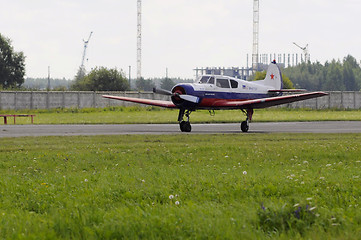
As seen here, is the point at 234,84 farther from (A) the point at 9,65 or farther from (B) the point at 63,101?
(A) the point at 9,65

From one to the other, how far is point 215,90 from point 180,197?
21.7 meters

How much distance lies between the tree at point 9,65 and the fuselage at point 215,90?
81715mm

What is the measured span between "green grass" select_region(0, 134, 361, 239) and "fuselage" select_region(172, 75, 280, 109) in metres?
14.3

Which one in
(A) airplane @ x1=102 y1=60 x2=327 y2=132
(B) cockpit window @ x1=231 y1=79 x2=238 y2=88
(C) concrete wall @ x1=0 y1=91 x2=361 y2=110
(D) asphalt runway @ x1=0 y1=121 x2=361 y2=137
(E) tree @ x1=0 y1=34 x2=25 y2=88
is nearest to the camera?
(D) asphalt runway @ x1=0 y1=121 x2=361 y2=137

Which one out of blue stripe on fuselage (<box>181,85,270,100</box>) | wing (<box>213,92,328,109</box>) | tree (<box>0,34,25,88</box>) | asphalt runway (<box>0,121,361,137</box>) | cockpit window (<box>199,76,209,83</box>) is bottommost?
asphalt runway (<box>0,121,361,137</box>)

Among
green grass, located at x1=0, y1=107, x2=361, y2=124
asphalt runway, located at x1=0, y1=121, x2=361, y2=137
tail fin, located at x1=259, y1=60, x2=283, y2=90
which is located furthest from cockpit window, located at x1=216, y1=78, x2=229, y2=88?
green grass, located at x1=0, y1=107, x2=361, y2=124

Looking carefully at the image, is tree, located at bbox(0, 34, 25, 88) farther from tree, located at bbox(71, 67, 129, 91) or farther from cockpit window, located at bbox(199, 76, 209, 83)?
cockpit window, located at bbox(199, 76, 209, 83)

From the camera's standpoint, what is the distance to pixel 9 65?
105000mm

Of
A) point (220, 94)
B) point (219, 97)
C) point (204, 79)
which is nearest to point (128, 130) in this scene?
point (204, 79)

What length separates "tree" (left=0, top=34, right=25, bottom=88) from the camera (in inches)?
4092

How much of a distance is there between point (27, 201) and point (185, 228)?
3.12m

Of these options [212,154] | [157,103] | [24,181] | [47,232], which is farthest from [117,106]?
[47,232]

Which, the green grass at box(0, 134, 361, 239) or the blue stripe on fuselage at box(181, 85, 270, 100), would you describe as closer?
the green grass at box(0, 134, 361, 239)

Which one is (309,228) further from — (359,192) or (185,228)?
(359,192)
